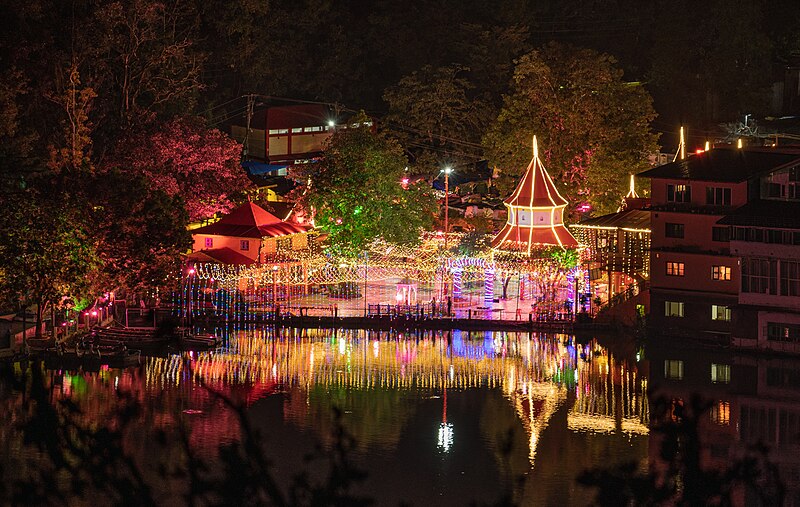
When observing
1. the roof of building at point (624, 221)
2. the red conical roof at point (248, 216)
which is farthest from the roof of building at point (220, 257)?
the roof of building at point (624, 221)

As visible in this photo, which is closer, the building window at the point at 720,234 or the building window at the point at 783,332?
the building window at the point at 783,332

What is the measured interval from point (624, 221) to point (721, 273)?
7459mm

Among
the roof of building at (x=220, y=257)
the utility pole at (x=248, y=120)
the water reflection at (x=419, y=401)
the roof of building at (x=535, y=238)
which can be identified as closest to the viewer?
the water reflection at (x=419, y=401)

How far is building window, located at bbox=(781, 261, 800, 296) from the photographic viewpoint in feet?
219

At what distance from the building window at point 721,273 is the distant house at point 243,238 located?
77.6ft

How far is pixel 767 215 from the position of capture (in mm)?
68125

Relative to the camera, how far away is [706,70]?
358 ft

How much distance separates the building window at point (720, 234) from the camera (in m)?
71.0

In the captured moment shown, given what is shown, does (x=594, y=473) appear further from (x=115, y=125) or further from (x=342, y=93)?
(x=342, y=93)

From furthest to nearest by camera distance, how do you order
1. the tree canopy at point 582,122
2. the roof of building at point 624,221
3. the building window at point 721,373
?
the tree canopy at point 582,122 < the roof of building at point 624,221 < the building window at point 721,373

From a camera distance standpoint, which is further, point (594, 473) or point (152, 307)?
point (152, 307)

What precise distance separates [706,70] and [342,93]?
28590 millimetres

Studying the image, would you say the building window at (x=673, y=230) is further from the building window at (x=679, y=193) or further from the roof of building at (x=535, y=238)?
the roof of building at (x=535, y=238)

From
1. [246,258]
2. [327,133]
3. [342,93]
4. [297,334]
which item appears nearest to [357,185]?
[246,258]
